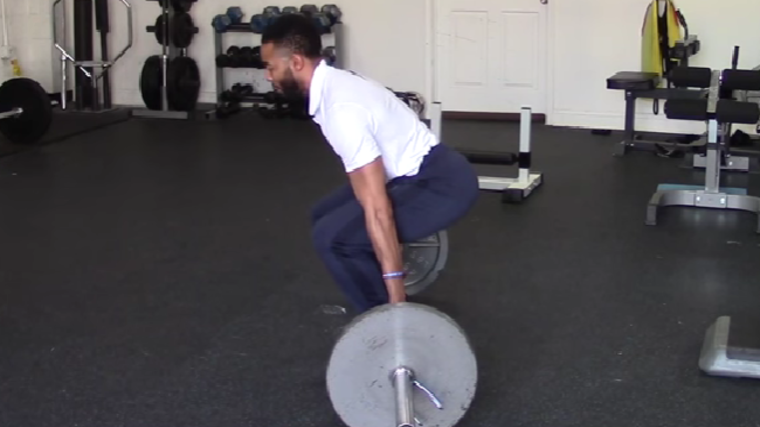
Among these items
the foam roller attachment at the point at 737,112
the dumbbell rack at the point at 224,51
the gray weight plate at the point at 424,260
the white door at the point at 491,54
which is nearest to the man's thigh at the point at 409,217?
the gray weight plate at the point at 424,260

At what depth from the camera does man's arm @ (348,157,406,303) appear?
2203 mm

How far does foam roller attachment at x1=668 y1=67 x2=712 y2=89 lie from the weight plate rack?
276cm

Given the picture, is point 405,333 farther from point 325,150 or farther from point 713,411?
point 325,150

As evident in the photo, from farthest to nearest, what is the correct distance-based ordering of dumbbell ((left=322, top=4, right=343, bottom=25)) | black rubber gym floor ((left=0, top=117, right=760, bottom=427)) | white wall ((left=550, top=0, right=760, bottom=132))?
1. dumbbell ((left=322, top=4, right=343, bottom=25))
2. white wall ((left=550, top=0, right=760, bottom=132))
3. black rubber gym floor ((left=0, top=117, right=760, bottom=427))

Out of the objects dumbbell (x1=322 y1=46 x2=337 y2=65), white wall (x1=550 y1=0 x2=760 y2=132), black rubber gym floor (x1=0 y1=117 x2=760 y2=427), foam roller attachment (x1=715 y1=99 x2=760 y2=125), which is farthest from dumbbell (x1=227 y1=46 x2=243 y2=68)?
foam roller attachment (x1=715 y1=99 x2=760 y2=125)

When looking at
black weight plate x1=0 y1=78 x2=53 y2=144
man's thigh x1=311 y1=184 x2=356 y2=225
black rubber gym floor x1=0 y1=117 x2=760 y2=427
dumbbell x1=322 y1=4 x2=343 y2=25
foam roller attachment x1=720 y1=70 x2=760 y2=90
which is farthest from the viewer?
dumbbell x1=322 y1=4 x2=343 y2=25

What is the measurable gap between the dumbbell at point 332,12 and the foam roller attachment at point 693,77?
280cm

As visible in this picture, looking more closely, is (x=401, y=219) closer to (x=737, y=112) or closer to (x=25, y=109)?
(x=737, y=112)

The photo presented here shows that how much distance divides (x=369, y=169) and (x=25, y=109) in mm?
3988

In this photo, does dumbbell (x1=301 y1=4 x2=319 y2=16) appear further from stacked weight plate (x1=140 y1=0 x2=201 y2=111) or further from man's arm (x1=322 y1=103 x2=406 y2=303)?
man's arm (x1=322 y1=103 x2=406 y2=303)

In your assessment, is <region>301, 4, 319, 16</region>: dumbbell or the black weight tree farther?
the black weight tree

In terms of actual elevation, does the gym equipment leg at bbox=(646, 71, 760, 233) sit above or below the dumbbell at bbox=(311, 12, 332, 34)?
below

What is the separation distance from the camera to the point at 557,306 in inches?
120

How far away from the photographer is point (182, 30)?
22.2ft
